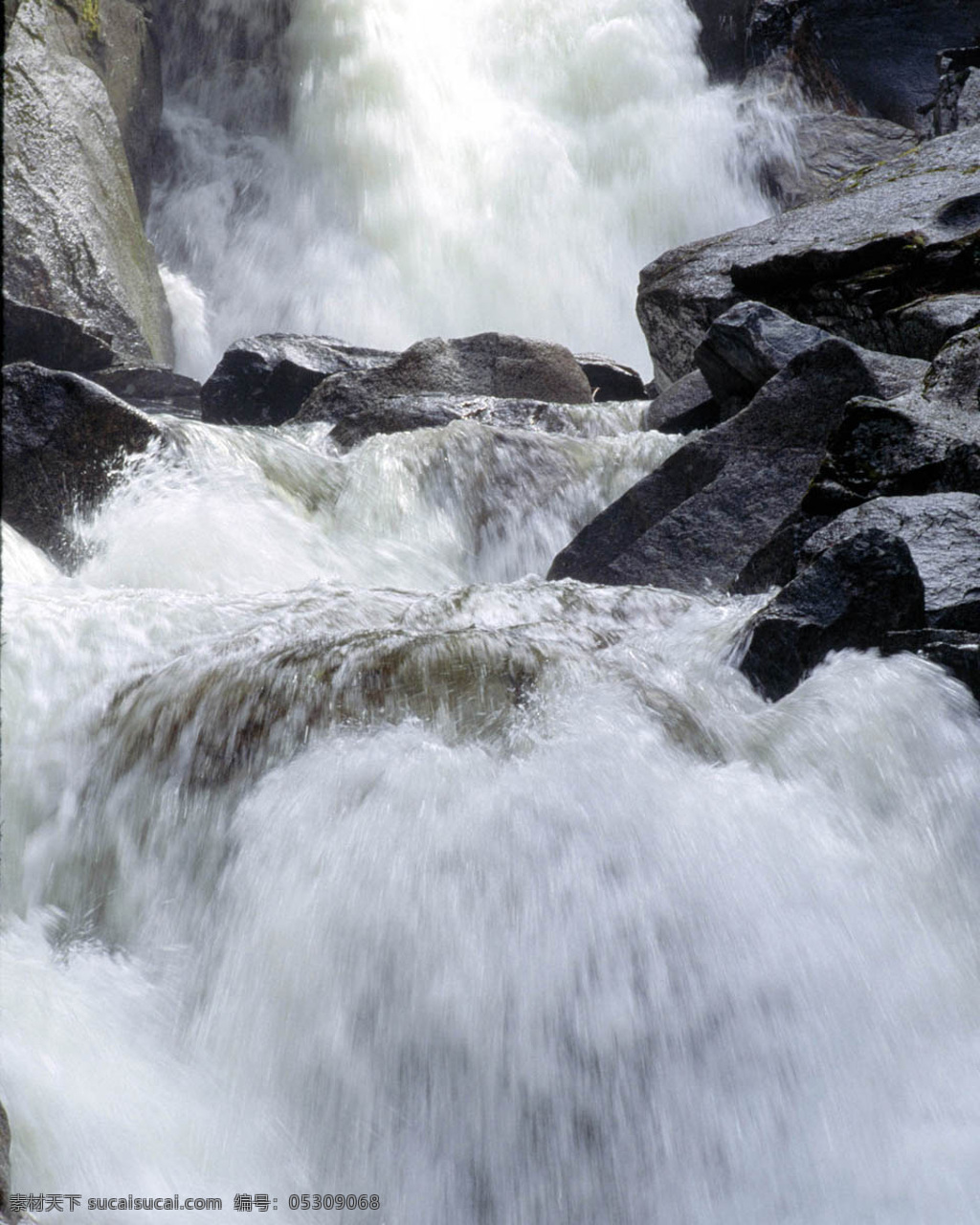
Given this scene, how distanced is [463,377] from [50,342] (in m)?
4.72

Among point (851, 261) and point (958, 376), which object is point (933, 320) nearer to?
point (851, 261)

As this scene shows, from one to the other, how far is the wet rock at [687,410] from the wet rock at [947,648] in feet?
11.8

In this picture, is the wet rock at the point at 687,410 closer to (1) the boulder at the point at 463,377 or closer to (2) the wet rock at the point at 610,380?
(1) the boulder at the point at 463,377

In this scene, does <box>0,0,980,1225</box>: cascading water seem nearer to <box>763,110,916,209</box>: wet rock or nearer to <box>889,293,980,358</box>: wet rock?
<box>889,293,980,358</box>: wet rock

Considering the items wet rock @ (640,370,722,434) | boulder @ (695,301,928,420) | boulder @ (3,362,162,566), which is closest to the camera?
boulder @ (3,362,162,566)

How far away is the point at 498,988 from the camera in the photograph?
2051 mm

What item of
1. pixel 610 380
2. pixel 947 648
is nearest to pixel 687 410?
pixel 610 380

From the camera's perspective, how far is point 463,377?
7.57 metres

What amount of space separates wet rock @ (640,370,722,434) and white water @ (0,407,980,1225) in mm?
3468

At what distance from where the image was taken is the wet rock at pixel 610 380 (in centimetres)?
892

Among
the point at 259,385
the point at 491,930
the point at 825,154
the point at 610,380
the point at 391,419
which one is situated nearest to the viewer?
the point at 491,930

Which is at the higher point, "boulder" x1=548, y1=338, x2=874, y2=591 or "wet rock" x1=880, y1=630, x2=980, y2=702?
"boulder" x1=548, y1=338, x2=874, y2=591

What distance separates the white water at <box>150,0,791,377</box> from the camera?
46.3 ft

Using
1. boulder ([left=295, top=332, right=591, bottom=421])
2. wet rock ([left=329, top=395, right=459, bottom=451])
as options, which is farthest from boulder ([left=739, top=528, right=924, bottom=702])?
boulder ([left=295, top=332, right=591, bottom=421])
